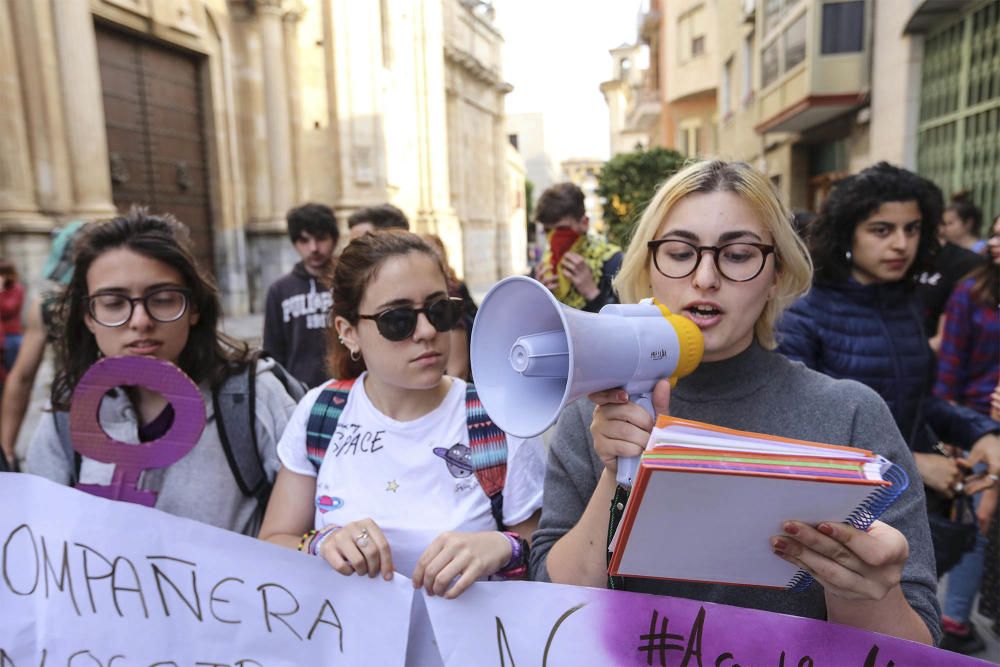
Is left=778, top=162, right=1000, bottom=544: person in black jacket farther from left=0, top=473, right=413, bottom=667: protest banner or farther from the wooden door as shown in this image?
the wooden door

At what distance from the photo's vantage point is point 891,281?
242 centimetres

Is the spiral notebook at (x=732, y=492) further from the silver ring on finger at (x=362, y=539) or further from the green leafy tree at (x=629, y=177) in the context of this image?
the green leafy tree at (x=629, y=177)

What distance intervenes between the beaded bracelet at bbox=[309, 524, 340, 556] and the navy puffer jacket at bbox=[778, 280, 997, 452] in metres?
1.72

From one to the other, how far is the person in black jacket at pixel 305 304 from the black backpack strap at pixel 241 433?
1.86m

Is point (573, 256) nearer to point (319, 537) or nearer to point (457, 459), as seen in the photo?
point (457, 459)

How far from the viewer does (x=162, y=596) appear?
61.8 inches

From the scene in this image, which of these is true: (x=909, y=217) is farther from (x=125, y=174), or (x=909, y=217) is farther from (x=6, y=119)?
(x=125, y=174)

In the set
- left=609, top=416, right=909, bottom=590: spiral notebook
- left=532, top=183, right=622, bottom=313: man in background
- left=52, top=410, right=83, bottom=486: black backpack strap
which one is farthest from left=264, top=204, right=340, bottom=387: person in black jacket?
left=609, top=416, right=909, bottom=590: spiral notebook

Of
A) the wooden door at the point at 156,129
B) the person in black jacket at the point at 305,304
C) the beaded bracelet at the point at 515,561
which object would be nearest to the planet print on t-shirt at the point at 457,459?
the beaded bracelet at the point at 515,561

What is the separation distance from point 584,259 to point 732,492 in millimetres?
3224

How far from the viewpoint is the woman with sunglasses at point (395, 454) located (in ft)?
4.94

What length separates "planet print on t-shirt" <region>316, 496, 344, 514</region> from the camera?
5.35ft

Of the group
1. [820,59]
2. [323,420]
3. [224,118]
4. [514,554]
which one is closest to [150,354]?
[323,420]

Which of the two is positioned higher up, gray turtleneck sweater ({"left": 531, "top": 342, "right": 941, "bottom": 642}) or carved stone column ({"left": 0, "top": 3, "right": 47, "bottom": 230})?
carved stone column ({"left": 0, "top": 3, "right": 47, "bottom": 230})
